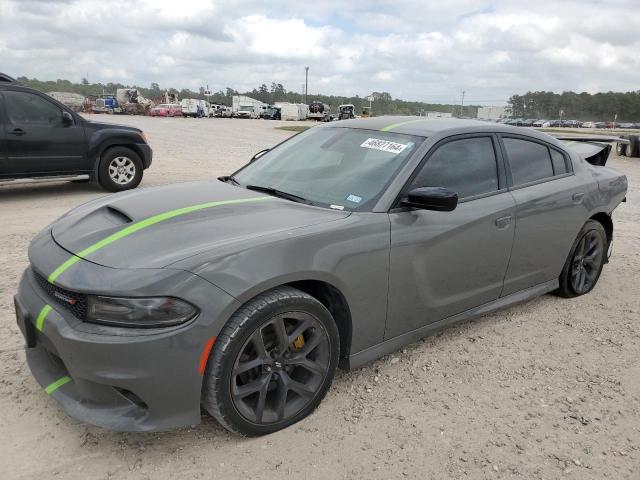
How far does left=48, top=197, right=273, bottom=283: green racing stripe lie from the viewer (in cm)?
247

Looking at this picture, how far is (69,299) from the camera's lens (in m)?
2.36

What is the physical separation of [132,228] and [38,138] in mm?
6453

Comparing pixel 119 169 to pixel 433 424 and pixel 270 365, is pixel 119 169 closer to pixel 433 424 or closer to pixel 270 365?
pixel 270 365

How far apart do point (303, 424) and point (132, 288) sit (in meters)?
1.16

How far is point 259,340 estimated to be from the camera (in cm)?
250

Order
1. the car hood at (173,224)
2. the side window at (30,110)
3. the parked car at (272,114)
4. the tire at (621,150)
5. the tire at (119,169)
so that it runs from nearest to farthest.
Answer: the car hood at (173,224) → the side window at (30,110) → the tire at (119,169) → the tire at (621,150) → the parked car at (272,114)

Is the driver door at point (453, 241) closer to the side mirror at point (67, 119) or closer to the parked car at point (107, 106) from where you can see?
the side mirror at point (67, 119)

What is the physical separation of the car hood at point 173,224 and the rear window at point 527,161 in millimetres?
1623

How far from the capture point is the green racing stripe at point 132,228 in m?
2.47

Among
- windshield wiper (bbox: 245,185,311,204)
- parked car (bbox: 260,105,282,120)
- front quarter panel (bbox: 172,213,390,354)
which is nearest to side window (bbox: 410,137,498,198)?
front quarter panel (bbox: 172,213,390,354)

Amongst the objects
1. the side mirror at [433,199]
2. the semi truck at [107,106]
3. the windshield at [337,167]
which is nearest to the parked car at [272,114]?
the semi truck at [107,106]

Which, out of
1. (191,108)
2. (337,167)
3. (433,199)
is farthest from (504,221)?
(191,108)

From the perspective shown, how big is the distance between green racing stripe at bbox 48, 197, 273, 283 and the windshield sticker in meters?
0.88

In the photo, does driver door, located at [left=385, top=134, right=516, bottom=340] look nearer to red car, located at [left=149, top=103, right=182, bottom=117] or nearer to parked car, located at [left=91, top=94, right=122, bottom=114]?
red car, located at [left=149, top=103, right=182, bottom=117]
